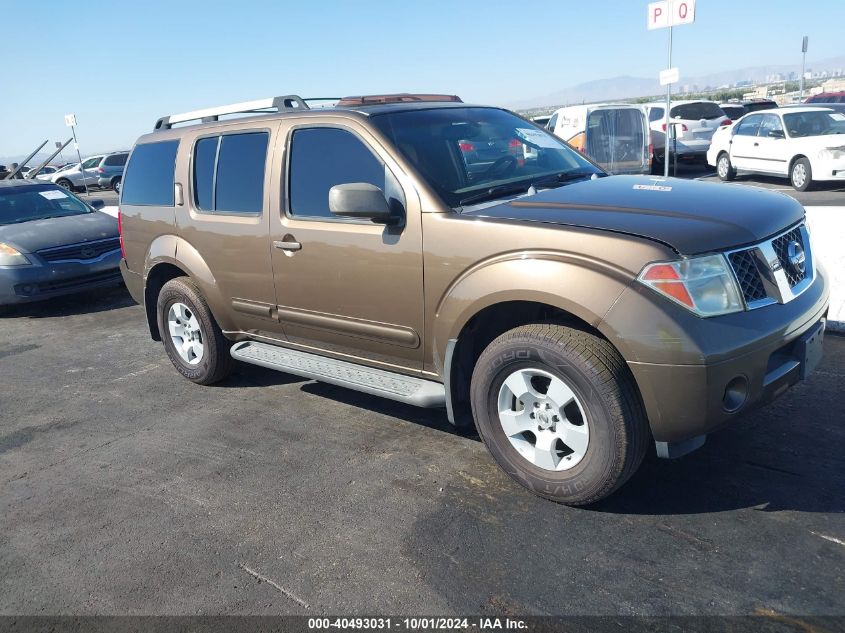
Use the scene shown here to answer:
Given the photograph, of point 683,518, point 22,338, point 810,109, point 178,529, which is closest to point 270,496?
point 178,529

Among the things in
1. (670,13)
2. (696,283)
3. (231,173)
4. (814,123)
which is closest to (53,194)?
(231,173)

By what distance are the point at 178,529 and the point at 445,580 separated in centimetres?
135

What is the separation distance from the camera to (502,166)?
4.07 m

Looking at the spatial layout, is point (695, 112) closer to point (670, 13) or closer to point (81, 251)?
point (670, 13)

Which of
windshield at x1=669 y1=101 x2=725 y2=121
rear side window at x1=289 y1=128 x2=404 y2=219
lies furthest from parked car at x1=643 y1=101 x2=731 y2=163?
rear side window at x1=289 y1=128 x2=404 y2=219

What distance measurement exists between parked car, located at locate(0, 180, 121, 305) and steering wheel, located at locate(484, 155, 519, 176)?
6.03 m

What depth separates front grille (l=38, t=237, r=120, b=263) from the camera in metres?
8.21

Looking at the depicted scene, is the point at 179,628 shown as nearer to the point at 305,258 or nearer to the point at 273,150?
the point at 305,258

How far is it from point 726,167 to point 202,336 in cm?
1353

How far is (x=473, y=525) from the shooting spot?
125 inches

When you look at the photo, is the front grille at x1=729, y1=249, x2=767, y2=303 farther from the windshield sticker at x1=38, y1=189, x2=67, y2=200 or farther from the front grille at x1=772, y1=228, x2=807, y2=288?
the windshield sticker at x1=38, y1=189, x2=67, y2=200

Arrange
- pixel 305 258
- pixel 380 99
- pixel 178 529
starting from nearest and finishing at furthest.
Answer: pixel 178 529
pixel 305 258
pixel 380 99

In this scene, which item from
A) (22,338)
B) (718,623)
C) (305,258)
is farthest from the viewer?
(22,338)

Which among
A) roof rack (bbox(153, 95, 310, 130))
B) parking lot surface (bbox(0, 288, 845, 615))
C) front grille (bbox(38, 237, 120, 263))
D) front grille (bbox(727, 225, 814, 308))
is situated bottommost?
parking lot surface (bbox(0, 288, 845, 615))
